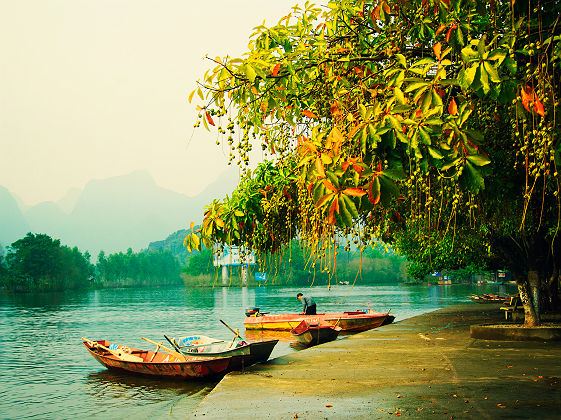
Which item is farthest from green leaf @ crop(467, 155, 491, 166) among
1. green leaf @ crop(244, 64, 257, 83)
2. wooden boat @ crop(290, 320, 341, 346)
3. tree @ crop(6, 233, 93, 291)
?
tree @ crop(6, 233, 93, 291)

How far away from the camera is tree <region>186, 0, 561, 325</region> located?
15.9ft

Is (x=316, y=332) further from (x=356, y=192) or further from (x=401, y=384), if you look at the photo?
(x=356, y=192)

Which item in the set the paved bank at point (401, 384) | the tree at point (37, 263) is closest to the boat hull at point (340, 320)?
the paved bank at point (401, 384)

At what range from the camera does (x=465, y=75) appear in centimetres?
485

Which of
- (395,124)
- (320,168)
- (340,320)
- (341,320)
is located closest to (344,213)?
(320,168)

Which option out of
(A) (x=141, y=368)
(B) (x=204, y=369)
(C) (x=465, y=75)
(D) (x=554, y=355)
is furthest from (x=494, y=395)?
(A) (x=141, y=368)

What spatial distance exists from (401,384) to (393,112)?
732 centimetres

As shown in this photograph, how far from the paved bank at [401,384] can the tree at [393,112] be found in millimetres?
2674

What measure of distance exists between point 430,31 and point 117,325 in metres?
47.5

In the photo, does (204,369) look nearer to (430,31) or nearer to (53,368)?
(53,368)

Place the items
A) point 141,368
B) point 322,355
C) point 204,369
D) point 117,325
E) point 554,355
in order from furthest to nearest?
point 117,325 → point 141,368 → point 204,369 → point 322,355 → point 554,355

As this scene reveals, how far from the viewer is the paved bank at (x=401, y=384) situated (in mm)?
8781

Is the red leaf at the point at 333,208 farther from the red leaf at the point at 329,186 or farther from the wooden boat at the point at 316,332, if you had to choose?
the wooden boat at the point at 316,332

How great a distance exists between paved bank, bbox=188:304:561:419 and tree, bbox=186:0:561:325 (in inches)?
105
